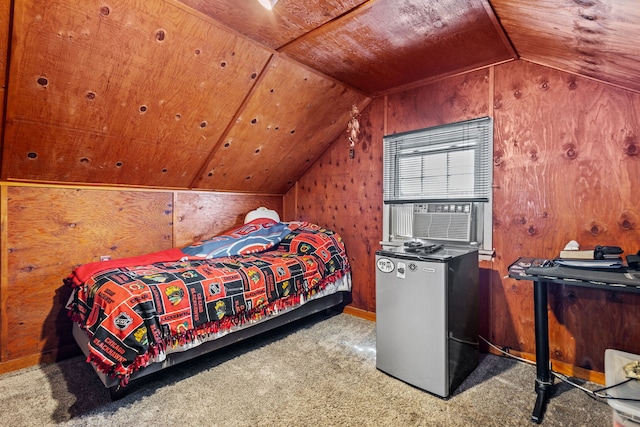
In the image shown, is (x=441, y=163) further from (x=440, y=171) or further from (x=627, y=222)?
(x=627, y=222)

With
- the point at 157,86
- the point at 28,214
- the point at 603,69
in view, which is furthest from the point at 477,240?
the point at 28,214

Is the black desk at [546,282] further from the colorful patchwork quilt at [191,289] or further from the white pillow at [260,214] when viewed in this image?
the white pillow at [260,214]

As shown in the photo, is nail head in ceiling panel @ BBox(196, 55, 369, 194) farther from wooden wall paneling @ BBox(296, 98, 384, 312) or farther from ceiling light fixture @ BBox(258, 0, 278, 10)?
ceiling light fixture @ BBox(258, 0, 278, 10)

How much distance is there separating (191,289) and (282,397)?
86cm

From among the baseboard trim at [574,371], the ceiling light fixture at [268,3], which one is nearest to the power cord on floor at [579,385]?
the baseboard trim at [574,371]

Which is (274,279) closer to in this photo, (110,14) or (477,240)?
(477,240)

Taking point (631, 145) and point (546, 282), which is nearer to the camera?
point (546, 282)

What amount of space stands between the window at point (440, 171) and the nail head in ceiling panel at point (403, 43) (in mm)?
483

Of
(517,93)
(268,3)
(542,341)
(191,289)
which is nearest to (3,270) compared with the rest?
(191,289)

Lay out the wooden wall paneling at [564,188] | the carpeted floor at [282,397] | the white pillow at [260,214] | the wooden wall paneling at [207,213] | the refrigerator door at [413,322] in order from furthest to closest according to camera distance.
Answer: the white pillow at [260,214]
the wooden wall paneling at [207,213]
the wooden wall paneling at [564,188]
the refrigerator door at [413,322]
the carpeted floor at [282,397]

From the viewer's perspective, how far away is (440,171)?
2.75 metres

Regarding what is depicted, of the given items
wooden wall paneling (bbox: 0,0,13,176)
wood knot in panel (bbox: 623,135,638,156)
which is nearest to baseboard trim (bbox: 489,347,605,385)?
wood knot in panel (bbox: 623,135,638,156)

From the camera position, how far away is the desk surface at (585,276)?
4.69ft

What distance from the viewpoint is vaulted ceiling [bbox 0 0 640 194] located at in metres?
1.62
